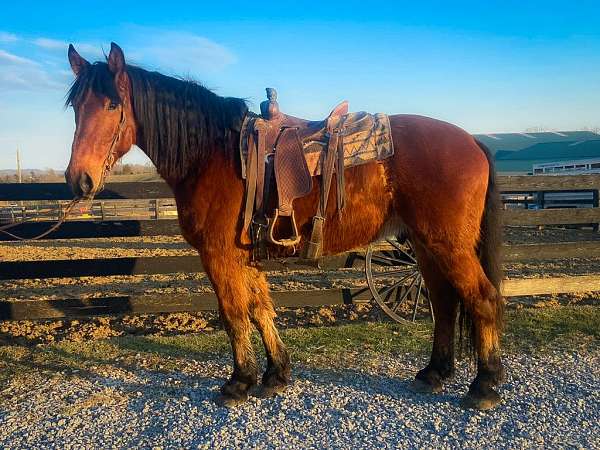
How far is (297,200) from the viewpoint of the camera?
3.25 metres

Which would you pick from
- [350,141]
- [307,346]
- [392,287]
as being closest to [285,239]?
[350,141]

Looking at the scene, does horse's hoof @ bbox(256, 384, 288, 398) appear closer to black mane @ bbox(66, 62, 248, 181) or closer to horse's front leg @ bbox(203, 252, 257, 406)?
horse's front leg @ bbox(203, 252, 257, 406)

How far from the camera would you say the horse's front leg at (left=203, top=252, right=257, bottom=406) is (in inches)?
127

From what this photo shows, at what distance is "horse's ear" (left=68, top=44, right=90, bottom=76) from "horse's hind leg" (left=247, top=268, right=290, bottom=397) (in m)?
1.85

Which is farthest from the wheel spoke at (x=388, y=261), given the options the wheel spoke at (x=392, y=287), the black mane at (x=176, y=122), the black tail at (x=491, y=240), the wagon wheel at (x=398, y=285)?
the black mane at (x=176, y=122)

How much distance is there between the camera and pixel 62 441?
2.81 metres

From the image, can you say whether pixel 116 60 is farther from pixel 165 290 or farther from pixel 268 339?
pixel 165 290

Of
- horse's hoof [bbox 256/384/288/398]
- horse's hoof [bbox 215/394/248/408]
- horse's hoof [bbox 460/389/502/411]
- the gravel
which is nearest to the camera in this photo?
the gravel

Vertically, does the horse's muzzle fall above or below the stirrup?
above

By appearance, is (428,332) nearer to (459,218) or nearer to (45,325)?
(459,218)

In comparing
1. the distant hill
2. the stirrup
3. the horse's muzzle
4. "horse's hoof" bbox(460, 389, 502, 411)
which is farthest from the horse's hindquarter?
the distant hill

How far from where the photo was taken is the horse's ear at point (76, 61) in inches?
123

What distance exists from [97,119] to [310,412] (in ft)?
7.97

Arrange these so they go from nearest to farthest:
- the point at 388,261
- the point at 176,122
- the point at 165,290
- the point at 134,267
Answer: the point at 176,122, the point at 134,267, the point at 388,261, the point at 165,290
